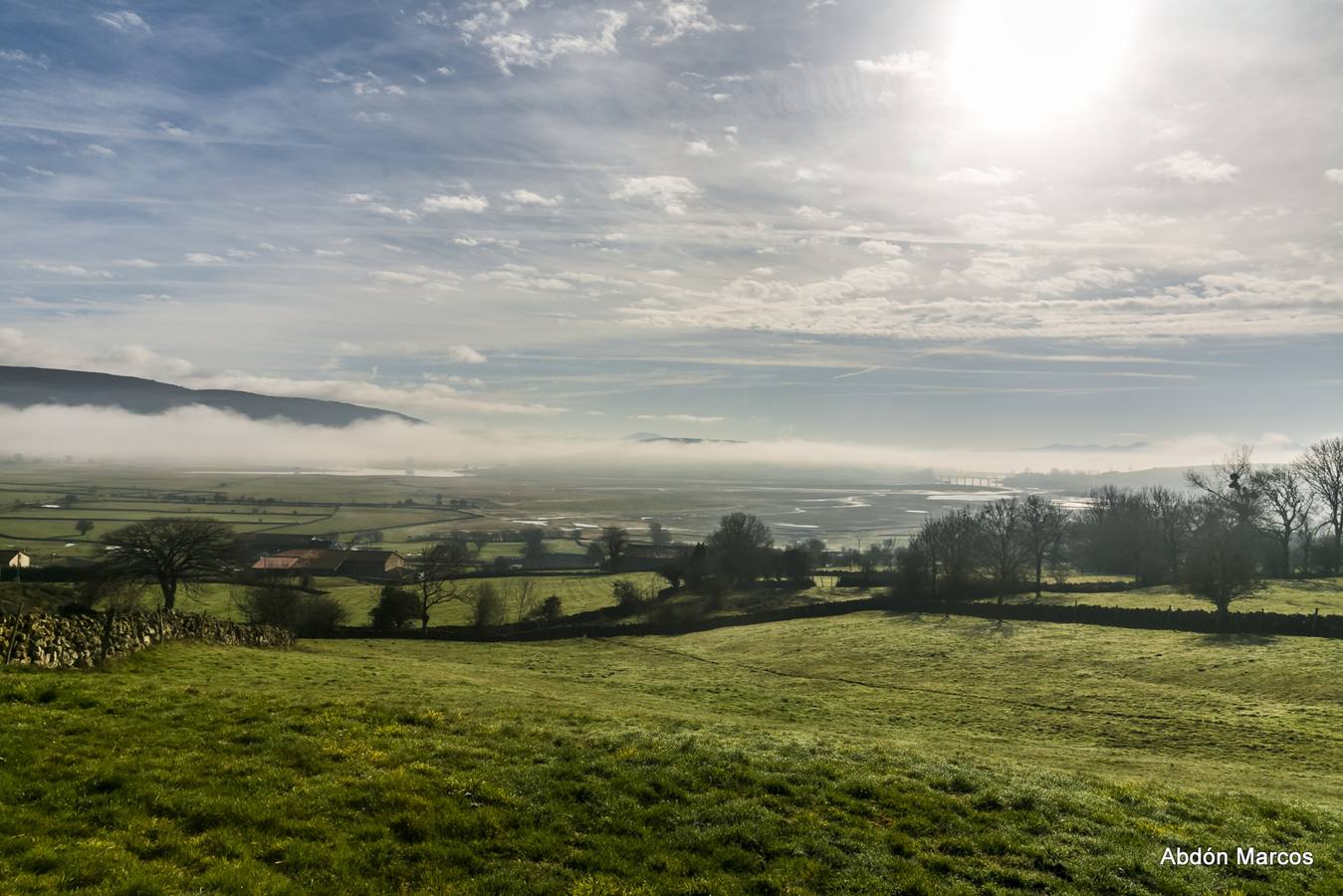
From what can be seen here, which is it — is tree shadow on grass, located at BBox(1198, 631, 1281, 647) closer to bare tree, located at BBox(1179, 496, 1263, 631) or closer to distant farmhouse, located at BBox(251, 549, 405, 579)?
bare tree, located at BBox(1179, 496, 1263, 631)

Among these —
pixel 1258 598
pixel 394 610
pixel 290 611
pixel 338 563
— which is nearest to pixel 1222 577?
pixel 1258 598

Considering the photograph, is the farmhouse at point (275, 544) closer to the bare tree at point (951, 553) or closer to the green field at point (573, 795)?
the bare tree at point (951, 553)

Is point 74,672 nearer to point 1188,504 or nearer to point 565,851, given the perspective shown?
point 565,851

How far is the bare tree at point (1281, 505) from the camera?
278ft

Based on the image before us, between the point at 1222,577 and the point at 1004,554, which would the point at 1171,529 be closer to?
the point at 1004,554

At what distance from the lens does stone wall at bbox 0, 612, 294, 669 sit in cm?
1995

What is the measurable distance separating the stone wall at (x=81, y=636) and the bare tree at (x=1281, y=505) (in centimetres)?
11096

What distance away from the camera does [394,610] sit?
211ft

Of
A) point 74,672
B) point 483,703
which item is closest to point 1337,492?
point 483,703

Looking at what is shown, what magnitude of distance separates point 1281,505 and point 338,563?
136m

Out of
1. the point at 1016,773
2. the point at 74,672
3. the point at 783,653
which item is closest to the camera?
the point at 1016,773

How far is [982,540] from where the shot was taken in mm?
86000

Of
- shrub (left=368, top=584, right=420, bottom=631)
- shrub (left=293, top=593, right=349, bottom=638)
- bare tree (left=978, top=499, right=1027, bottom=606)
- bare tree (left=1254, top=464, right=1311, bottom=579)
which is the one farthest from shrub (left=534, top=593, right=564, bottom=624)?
bare tree (left=1254, top=464, right=1311, bottom=579)

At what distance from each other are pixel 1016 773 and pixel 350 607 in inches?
2893
